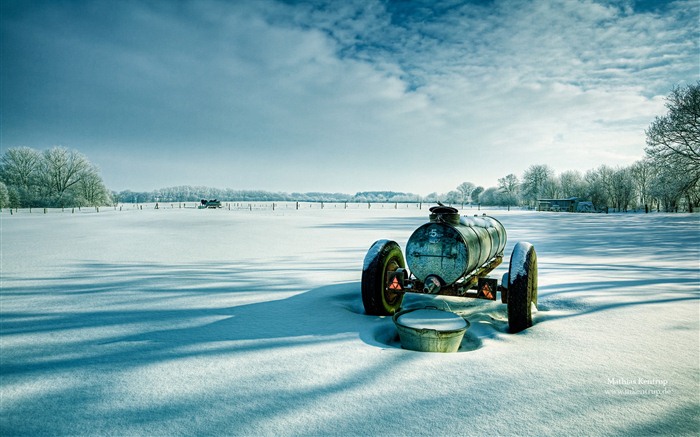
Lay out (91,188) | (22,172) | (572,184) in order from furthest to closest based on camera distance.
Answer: (572,184), (91,188), (22,172)

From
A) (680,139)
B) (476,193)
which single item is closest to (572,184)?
(476,193)

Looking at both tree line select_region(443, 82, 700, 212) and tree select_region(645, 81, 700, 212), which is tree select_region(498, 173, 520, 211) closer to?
tree line select_region(443, 82, 700, 212)

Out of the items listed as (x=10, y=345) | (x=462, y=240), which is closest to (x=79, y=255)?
(x=10, y=345)

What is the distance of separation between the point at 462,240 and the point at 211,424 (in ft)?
12.7

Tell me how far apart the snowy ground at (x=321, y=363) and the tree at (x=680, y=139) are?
31828 millimetres

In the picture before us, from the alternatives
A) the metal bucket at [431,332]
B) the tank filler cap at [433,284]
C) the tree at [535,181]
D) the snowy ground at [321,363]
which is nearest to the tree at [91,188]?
the snowy ground at [321,363]

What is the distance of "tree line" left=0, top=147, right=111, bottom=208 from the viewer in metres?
55.5

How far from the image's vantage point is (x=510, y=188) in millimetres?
103188

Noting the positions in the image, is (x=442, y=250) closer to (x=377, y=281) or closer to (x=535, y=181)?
(x=377, y=281)

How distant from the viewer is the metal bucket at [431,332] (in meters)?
3.69

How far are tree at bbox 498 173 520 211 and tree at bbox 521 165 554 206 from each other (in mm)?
4998

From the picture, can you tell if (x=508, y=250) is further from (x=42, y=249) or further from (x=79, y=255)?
(x=42, y=249)

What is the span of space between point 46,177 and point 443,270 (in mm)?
78257

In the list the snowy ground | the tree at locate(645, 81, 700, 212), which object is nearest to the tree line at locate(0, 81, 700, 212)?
the tree at locate(645, 81, 700, 212)
